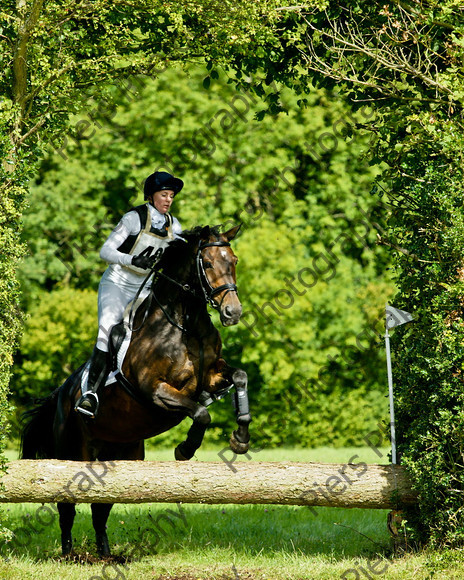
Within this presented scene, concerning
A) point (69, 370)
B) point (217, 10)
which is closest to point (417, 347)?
point (217, 10)

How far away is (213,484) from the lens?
658 cm

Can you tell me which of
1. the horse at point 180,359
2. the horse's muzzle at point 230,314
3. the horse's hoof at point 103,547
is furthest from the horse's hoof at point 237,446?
the horse's hoof at point 103,547

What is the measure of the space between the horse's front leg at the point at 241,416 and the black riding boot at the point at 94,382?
1308 millimetres

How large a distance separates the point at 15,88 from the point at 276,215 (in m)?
13.2

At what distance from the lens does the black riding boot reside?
716cm

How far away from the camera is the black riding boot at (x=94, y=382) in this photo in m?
7.16

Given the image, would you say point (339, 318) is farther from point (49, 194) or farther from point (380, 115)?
point (380, 115)

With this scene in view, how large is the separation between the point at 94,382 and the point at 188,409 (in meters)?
1.12

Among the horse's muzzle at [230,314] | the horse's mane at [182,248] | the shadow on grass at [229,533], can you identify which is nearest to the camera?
the horse's muzzle at [230,314]

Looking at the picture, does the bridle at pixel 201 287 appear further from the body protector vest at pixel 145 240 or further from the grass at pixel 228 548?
the grass at pixel 228 548

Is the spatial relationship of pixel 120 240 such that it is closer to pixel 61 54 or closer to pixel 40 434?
pixel 61 54

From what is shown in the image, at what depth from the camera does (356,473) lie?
6.69 meters

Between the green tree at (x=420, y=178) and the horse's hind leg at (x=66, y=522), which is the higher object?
the green tree at (x=420, y=178)

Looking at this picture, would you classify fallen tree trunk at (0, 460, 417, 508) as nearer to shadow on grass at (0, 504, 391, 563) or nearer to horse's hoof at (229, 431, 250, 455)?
horse's hoof at (229, 431, 250, 455)
